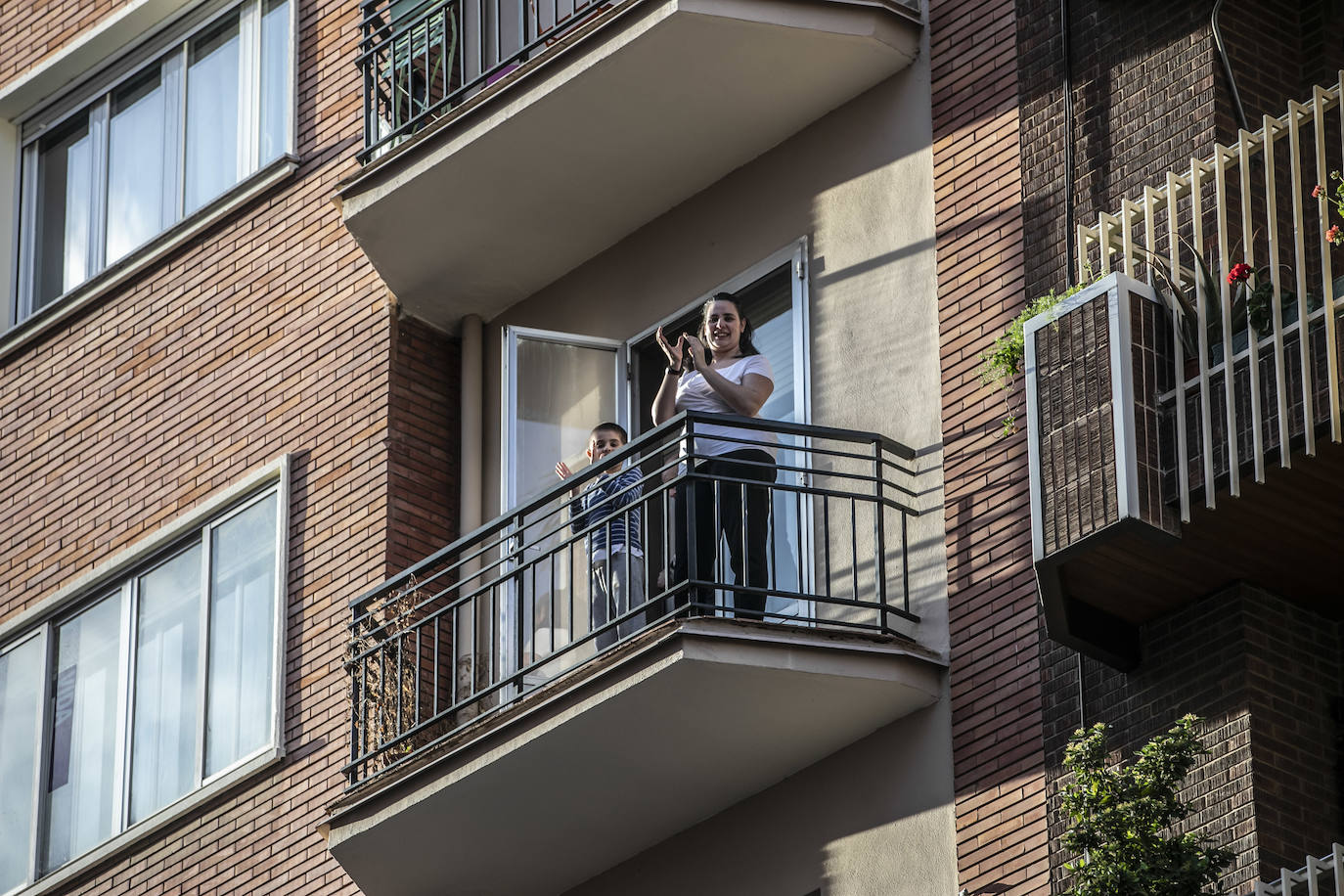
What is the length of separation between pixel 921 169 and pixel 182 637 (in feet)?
18.1

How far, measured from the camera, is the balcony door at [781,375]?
13969 mm

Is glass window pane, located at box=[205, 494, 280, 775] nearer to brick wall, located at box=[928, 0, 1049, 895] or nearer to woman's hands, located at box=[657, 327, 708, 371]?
woman's hands, located at box=[657, 327, 708, 371]

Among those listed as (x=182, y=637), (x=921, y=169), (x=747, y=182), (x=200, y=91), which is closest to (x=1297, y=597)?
(x=921, y=169)

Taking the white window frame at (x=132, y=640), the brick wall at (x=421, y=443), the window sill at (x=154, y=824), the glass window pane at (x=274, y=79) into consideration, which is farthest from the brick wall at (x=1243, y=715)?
the glass window pane at (x=274, y=79)

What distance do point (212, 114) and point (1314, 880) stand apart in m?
10.1

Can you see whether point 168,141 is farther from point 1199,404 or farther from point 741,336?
point 1199,404

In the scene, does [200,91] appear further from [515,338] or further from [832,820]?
[832,820]

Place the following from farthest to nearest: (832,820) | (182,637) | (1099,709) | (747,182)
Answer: (182,637) < (747,182) < (832,820) < (1099,709)

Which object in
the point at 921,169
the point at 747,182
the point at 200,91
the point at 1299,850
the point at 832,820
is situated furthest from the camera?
the point at 200,91

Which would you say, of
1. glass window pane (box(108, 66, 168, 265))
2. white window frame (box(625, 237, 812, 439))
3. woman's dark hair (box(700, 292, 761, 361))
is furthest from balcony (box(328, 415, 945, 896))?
glass window pane (box(108, 66, 168, 265))

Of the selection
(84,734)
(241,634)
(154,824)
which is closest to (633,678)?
(241,634)

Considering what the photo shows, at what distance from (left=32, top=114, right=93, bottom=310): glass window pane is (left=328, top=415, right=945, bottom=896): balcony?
16.3ft

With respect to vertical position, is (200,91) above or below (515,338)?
above

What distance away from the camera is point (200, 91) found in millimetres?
18422
